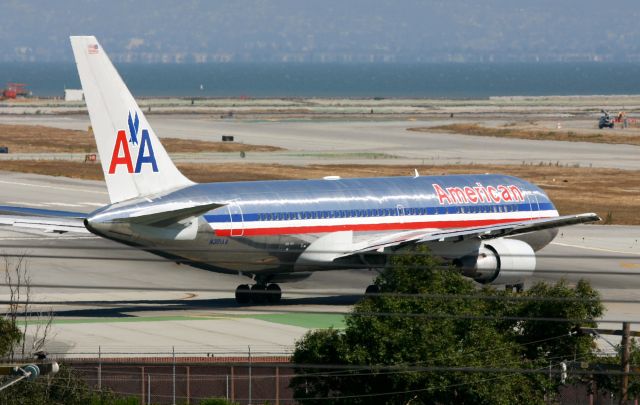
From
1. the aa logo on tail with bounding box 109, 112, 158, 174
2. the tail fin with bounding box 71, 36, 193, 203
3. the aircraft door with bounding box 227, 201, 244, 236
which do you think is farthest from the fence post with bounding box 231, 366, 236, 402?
the aa logo on tail with bounding box 109, 112, 158, 174

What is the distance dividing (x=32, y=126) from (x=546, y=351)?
524ft

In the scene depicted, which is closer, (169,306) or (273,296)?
(169,306)

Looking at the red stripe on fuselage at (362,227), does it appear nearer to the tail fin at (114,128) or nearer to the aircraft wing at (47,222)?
the tail fin at (114,128)

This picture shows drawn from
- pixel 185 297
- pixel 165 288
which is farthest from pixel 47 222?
pixel 165 288

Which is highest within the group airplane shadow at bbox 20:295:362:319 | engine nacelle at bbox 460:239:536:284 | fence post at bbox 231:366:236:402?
engine nacelle at bbox 460:239:536:284

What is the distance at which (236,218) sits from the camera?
51.0 metres

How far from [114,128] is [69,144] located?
356 feet

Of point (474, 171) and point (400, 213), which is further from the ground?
point (474, 171)

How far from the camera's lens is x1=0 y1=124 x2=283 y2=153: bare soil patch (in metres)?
149

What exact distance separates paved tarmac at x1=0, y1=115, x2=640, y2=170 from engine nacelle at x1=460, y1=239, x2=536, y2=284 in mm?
72050

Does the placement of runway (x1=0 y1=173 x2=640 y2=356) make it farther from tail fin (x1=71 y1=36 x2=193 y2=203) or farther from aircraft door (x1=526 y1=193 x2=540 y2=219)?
aircraft door (x1=526 y1=193 x2=540 y2=219)

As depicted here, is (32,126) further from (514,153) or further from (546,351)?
(546,351)

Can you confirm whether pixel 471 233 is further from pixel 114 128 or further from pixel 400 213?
pixel 114 128

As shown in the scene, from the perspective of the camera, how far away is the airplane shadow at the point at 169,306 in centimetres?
5184
